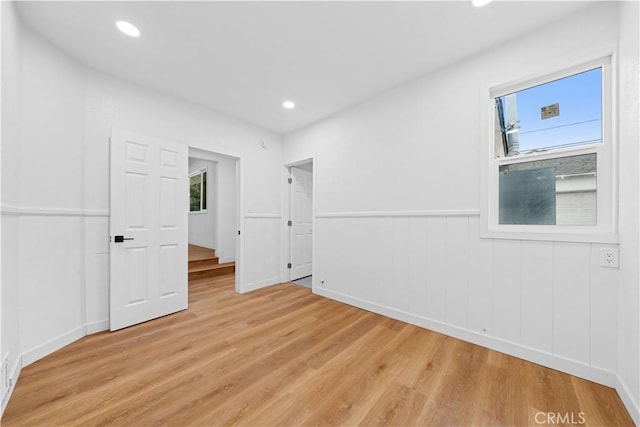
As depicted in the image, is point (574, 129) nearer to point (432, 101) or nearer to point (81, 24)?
point (432, 101)

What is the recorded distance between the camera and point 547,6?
1728 mm

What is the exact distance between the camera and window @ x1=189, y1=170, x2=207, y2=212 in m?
6.42

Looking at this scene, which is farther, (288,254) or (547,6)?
(288,254)

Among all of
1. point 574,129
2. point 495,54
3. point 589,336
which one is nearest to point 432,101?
point 495,54

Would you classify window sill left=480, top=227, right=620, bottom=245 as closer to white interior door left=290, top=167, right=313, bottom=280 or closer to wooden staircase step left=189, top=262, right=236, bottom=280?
white interior door left=290, top=167, right=313, bottom=280

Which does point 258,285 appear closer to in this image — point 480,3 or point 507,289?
point 507,289

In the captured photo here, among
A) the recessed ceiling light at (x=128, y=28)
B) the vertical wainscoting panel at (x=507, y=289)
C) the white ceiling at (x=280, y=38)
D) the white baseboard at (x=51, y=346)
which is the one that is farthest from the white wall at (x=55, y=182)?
the vertical wainscoting panel at (x=507, y=289)

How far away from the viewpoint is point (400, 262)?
Result: 8.86 ft

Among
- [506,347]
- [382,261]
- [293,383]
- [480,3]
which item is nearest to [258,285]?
[382,261]

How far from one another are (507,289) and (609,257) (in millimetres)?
640

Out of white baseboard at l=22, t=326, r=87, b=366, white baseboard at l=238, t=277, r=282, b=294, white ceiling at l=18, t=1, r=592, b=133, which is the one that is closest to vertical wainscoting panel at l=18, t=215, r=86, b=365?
white baseboard at l=22, t=326, r=87, b=366

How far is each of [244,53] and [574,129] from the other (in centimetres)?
276

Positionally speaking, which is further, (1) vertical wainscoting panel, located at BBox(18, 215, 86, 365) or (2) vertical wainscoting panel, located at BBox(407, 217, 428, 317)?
(2) vertical wainscoting panel, located at BBox(407, 217, 428, 317)

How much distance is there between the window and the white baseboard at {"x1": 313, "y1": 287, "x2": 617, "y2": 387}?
16.9 feet
